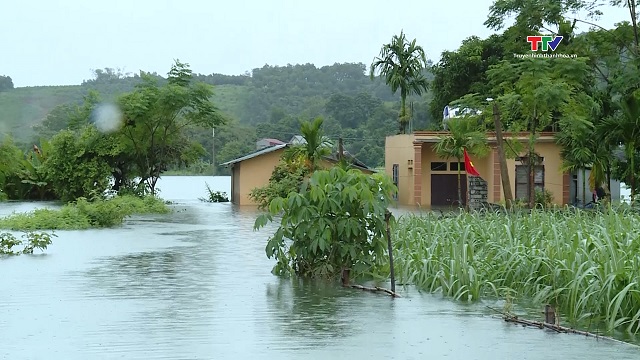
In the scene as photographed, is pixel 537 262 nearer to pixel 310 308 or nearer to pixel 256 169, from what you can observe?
pixel 310 308

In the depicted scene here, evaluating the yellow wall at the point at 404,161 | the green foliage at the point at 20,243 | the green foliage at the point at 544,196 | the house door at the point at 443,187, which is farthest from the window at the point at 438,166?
the green foliage at the point at 20,243

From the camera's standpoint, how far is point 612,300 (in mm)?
9820

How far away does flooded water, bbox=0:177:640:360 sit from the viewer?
8.85 metres

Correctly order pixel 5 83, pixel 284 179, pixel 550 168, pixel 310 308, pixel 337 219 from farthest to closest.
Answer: pixel 5 83 < pixel 284 179 < pixel 550 168 < pixel 337 219 < pixel 310 308

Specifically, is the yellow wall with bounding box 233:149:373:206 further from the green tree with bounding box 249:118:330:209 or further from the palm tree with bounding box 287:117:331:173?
the palm tree with bounding box 287:117:331:173

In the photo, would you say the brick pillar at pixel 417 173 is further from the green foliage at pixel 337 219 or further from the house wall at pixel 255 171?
the green foliage at pixel 337 219

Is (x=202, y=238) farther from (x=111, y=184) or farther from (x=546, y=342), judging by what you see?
(x=111, y=184)

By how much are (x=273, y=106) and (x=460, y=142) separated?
4971 centimetres

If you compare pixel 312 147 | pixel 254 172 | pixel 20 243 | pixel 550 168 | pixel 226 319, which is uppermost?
pixel 312 147

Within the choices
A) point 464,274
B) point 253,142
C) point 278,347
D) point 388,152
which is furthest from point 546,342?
point 253,142

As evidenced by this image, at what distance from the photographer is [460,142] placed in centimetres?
3638

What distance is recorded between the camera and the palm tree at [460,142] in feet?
99.7

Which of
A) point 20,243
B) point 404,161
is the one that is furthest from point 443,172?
point 20,243

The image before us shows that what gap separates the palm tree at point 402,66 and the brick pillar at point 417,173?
1107 cm
